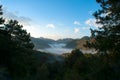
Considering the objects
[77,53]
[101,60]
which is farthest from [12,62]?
[77,53]

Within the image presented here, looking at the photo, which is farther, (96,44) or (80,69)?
(80,69)

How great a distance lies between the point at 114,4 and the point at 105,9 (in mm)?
1682

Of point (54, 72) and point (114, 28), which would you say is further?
point (54, 72)

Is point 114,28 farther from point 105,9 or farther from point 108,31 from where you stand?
point 105,9

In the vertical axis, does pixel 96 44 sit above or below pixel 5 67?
Result: above

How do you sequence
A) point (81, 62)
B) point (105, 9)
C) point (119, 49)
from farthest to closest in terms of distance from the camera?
point (81, 62), point (105, 9), point (119, 49)

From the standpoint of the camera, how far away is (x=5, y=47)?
1364 inches

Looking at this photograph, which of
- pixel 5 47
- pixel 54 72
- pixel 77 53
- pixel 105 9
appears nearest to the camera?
pixel 105 9

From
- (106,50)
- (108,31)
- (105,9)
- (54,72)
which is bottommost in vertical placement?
(54,72)

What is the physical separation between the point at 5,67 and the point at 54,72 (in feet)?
141

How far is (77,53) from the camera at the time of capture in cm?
6700

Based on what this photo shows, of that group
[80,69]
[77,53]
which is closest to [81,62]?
[80,69]

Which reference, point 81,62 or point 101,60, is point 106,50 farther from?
point 81,62

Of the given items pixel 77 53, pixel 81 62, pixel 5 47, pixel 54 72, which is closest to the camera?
pixel 5 47
